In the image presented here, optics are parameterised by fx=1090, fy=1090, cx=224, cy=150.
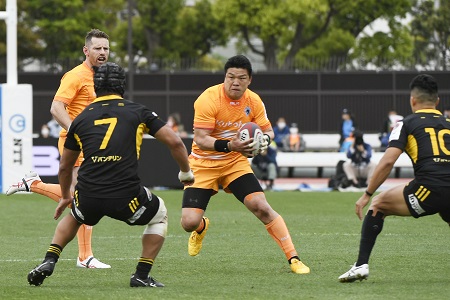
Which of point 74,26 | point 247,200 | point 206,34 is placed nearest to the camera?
point 247,200

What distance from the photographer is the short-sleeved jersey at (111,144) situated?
9.16m

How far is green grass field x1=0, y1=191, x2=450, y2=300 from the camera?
30.5 ft

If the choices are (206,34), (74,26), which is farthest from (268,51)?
(74,26)

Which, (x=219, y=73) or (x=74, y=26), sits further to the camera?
(x=74, y=26)

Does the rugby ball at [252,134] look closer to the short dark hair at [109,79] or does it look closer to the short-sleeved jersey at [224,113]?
the short-sleeved jersey at [224,113]

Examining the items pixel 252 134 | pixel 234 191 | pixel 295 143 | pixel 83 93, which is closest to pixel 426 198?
pixel 252 134

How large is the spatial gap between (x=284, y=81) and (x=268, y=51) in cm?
1091

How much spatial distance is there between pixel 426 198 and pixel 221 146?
2241 millimetres

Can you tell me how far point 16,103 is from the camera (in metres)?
22.3

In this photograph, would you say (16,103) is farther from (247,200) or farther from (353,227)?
(247,200)

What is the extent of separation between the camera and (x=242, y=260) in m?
11.8

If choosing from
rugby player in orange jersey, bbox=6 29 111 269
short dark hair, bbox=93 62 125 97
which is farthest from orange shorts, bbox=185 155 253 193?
short dark hair, bbox=93 62 125 97

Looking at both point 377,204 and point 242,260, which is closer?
point 377,204

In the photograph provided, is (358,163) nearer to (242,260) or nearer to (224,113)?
(242,260)
